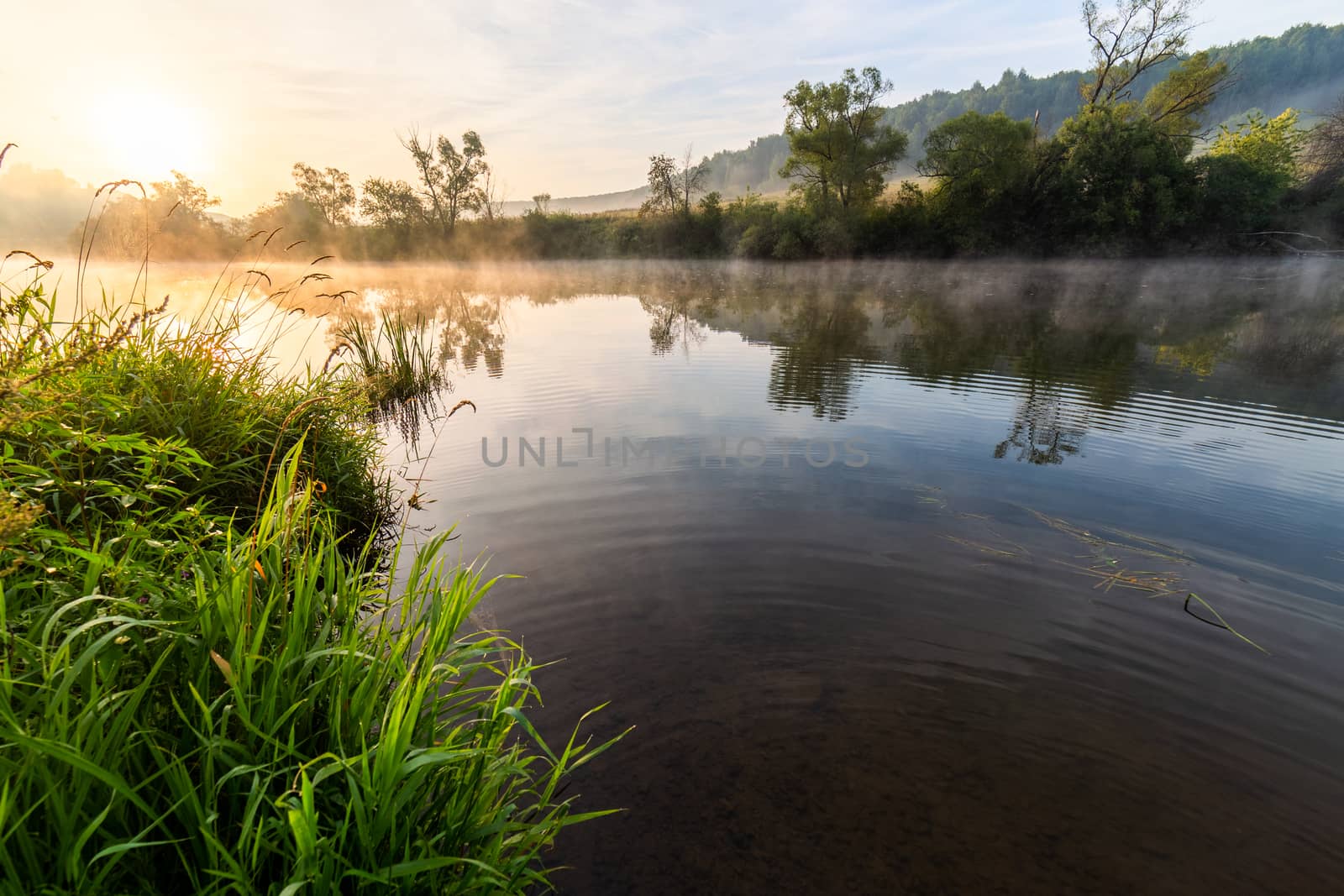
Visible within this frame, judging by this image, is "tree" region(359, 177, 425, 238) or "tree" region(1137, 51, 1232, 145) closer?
"tree" region(1137, 51, 1232, 145)

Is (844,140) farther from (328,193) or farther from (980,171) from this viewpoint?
(328,193)

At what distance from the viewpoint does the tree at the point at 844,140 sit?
4341cm

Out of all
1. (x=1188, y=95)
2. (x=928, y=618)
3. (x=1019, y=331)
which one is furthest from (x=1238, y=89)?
(x=928, y=618)

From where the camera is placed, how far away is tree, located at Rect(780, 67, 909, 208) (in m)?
43.4

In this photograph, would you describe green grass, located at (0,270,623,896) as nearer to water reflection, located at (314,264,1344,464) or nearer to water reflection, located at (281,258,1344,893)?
water reflection, located at (281,258,1344,893)

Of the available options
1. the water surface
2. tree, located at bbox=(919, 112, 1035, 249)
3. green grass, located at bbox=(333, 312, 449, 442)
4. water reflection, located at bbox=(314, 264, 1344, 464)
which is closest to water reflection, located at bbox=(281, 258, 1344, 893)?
the water surface

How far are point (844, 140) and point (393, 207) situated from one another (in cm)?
4374

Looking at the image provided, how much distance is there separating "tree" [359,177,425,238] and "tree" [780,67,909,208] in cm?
3766

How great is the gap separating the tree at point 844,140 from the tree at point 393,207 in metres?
37.7

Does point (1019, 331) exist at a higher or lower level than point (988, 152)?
lower

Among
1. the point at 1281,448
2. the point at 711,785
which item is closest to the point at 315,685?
the point at 711,785

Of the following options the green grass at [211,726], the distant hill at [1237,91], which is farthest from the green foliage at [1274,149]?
the distant hill at [1237,91]

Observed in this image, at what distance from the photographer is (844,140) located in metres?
44.2

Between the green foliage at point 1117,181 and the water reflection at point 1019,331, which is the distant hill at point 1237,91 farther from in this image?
the water reflection at point 1019,331
